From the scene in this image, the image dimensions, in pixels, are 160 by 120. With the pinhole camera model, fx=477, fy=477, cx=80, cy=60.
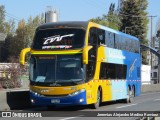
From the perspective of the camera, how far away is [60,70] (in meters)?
21.2

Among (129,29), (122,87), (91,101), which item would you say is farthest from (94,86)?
(129,29)

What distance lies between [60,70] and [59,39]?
1.52m

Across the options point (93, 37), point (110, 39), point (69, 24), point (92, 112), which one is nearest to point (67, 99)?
point (92, 112)

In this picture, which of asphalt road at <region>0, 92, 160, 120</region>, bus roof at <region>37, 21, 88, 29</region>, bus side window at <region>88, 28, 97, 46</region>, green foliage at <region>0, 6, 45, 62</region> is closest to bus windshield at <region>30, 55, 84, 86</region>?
bus side window at <region>88, 28, 97, 46</region>

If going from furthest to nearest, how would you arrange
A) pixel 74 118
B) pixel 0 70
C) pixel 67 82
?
1. pixel 0 70
2. pixel 67 82
3. pixel 74 118

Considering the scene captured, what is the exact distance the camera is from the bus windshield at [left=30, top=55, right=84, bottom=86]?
69.3 feet

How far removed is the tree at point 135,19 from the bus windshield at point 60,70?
76.7 metres

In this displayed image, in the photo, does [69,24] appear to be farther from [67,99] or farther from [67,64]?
[67,99]

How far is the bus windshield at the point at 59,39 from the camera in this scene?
21533 mm

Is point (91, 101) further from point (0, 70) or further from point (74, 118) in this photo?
point (0, 70)

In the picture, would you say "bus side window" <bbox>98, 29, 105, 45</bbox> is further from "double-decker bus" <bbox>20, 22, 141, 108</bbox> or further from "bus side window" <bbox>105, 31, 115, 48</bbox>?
"bus side window" <bbox>105, 31, 115, 48</bbox>

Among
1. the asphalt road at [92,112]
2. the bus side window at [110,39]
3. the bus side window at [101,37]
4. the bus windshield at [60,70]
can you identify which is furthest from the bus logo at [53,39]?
the bus side window at [110,39]

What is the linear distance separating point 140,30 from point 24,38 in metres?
24.5

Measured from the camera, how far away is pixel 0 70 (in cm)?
4319
